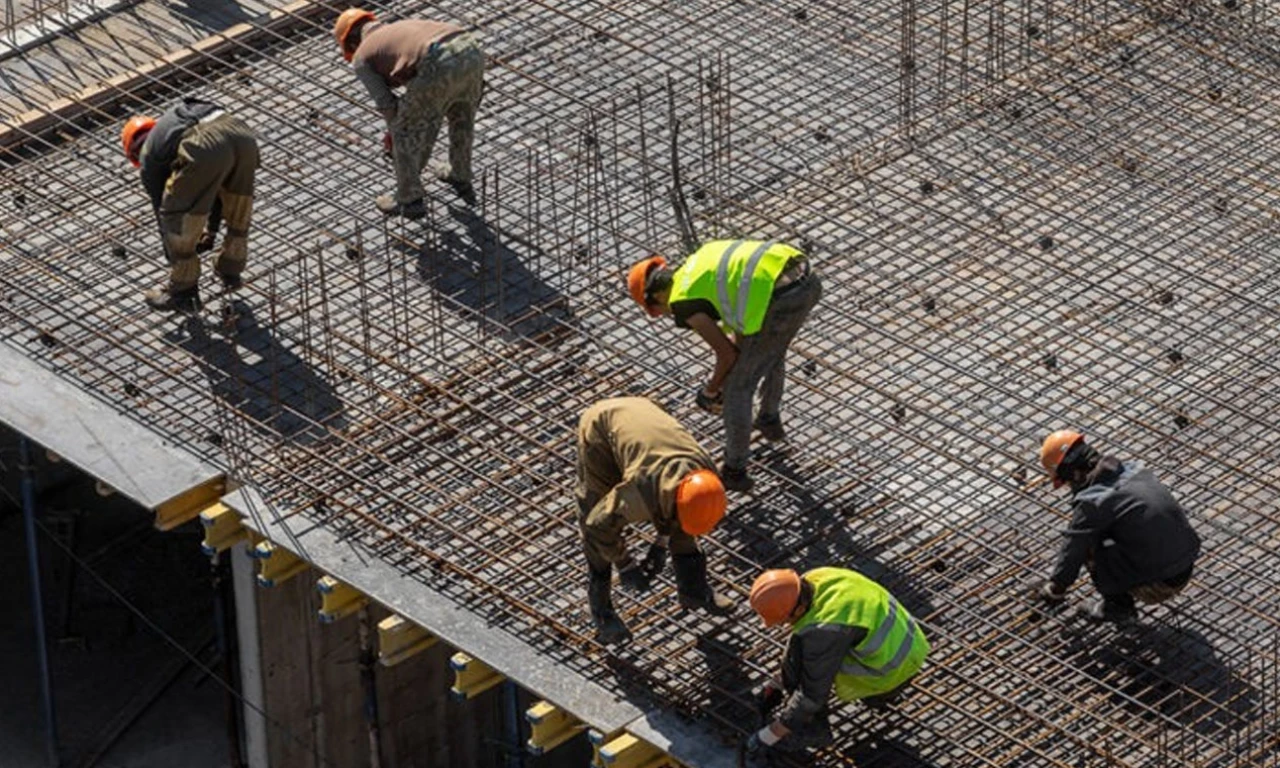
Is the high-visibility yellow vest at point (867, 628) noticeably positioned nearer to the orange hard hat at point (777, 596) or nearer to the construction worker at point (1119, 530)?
the orange hard hat at point (777, 596)

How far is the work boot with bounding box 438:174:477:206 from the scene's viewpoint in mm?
25656

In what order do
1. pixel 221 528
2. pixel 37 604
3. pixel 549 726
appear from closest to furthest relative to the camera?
pixel 549 726
pixel 221 528
pixel 37 604

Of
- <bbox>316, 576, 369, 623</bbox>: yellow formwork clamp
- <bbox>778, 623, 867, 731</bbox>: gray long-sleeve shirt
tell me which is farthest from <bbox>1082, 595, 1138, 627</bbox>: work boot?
<bbox>316, 576, 369, 623</bbox>: yellow formwork clamp

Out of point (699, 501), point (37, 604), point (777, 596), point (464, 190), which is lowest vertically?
point (37, 604)

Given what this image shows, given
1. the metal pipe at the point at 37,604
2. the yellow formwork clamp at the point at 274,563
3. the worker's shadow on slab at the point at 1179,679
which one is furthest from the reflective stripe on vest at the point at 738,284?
the metal pipe at the point at 37,604

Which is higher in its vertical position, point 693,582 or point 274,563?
point 693,582

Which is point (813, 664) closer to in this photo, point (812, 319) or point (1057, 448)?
point (1057, 448)

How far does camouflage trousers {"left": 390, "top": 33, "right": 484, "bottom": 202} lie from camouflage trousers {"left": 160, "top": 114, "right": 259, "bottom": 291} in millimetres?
1144

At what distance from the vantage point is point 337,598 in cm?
2219

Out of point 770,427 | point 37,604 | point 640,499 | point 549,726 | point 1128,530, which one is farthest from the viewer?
point 37,604

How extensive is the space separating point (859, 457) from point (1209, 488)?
86.7 inches

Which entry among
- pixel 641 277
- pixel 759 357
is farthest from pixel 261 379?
pixel 759 357

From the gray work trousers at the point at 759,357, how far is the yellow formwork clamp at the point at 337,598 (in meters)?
2.43

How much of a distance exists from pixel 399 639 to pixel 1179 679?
4.63 meters
